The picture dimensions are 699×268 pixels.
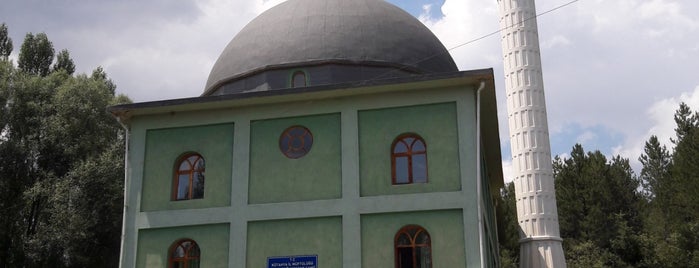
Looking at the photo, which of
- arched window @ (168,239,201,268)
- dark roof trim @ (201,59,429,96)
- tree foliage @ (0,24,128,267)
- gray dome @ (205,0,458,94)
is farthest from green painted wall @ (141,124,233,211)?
tree foliage @ (0,24,128,267)

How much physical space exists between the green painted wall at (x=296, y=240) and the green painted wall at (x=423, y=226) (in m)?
0.67

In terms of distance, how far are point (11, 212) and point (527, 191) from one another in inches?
791

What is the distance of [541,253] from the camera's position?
19328mm

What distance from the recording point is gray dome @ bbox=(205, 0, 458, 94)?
17.9 meters

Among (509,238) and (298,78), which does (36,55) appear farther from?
(509,238)

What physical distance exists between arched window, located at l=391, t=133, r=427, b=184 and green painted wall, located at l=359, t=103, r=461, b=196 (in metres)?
0.14

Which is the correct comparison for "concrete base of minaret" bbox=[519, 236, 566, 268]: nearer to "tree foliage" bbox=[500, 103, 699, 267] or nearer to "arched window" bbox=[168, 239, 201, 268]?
"arched window" bbox=[168, 239, 201, 268]

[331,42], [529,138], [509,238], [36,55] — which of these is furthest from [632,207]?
[36,55]

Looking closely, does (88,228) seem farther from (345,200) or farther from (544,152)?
(544,152)

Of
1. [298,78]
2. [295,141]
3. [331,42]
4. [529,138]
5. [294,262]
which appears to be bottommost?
[294,262]

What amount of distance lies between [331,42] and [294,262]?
6.63 metres

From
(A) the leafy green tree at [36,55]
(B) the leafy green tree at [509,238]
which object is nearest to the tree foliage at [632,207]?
(B) the leafy green tree at [509,238]

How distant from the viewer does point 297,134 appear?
15.2m

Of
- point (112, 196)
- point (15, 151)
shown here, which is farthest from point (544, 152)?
point (15, 151)
